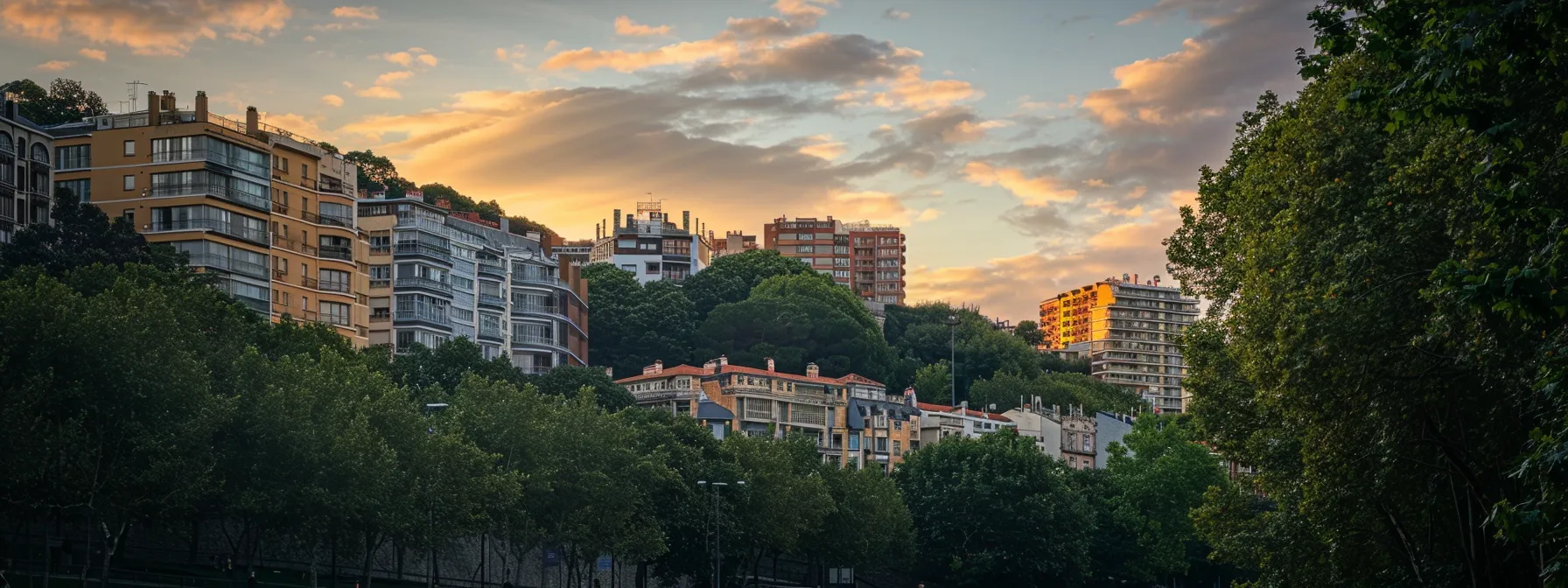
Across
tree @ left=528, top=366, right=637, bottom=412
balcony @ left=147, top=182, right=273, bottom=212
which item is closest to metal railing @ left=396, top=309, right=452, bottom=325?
tree @ left=528, top=366, right=637, bottom=412

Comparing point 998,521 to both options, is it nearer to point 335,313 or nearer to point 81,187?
point 335,313

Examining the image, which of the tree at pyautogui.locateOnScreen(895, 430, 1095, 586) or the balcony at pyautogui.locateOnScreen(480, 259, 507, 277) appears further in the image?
the balcony at pyautogui.locateOnScreen(480, 259, 507, 277)

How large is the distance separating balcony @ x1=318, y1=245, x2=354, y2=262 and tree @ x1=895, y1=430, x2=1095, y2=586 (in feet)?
150

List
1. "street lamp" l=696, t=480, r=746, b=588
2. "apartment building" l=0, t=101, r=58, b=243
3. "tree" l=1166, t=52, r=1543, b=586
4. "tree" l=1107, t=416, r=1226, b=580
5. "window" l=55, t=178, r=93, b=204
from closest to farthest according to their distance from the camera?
"tree" l=1166, t=52, r=1543, b=586 < "street lamp" l=696, t=480, r=746, b=588 < "apartment building" l=0, t=101, r=58, b=243 < "window" l=55, t=178, r=93, b=204 < "tree" l=1107, t=416, r=1226, b=580

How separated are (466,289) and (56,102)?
3700 centimetres

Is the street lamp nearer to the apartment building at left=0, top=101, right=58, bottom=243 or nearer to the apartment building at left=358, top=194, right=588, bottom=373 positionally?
the apartment building at left=358, top=194, right=588, bottom=373

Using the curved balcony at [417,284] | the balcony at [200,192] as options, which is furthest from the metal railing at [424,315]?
the balcony at [200,192]

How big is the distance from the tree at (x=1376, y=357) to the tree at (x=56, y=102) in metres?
Answer: 120

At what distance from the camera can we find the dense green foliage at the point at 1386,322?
2302 centimetres

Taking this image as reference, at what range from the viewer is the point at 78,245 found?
4154 inches

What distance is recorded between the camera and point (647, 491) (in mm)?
104688

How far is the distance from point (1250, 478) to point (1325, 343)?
57.8 ft

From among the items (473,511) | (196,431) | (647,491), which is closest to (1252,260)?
(196,431)

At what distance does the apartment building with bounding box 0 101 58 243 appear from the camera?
121438 millimetres
